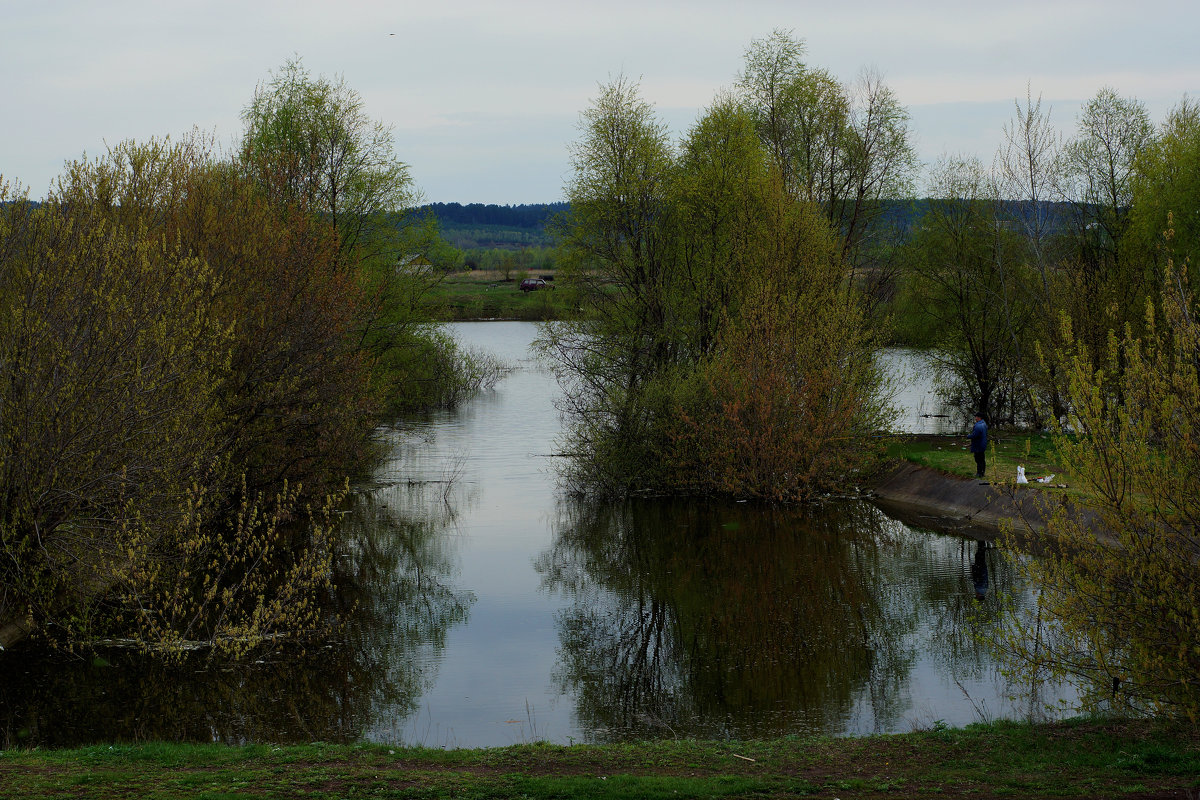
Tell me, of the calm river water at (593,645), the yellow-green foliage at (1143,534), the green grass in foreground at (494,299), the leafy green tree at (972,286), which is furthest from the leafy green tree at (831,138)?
the green grass in foreground at (494,299)

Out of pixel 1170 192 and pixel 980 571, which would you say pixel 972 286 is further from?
pixel 980 571

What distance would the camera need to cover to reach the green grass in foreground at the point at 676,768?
10.3 meters

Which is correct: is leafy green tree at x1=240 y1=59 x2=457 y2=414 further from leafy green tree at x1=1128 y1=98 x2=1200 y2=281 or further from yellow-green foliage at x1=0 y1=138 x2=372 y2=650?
leafy green tree at x1=1128 y1=98 x2=1200 y2=281

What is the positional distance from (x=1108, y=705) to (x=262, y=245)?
21460mm

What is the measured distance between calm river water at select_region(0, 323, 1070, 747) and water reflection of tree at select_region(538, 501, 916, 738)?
66 mm

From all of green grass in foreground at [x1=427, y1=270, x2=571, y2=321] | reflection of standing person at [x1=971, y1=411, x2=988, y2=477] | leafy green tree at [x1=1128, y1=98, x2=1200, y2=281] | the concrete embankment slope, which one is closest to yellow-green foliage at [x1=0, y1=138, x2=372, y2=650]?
the concrete embankment slope

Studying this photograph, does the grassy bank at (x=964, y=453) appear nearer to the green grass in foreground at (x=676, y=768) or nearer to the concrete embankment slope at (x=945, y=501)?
the concrete embankment slope at (x=945, y=501)

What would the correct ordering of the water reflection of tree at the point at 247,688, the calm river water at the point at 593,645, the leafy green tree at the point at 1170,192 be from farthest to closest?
1. the leafy green tree at the point at 1170,192
2. the calm river water at the point at 593,645
3. the water reflection of tree at the point at 247,688

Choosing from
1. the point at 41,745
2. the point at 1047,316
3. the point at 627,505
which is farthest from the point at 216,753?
the point at 1047,316

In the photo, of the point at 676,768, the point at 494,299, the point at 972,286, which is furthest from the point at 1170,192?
the point at 494,299

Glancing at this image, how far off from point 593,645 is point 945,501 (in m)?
17.2

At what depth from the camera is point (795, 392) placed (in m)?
33.0

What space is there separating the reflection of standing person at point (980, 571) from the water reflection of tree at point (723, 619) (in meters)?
2.14

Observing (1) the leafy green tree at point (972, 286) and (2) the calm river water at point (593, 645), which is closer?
(2) the calm river water at point (593, 645)
